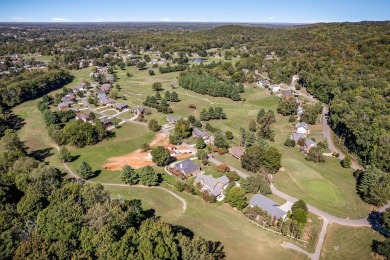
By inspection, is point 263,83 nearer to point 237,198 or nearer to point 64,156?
point 237,198

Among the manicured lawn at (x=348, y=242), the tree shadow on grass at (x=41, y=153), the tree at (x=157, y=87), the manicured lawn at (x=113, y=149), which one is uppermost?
the tree at (x=157, y=87)

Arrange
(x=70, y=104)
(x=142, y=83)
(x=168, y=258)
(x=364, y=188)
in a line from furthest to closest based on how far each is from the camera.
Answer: (x=142, y=83) → (x=70, y=104) → (x=364, y=188) → (x=168, y=258)

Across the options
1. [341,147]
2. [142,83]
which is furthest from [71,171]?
[142,83]

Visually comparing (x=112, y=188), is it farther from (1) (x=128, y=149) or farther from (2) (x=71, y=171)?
(1) (x=128, y=149)

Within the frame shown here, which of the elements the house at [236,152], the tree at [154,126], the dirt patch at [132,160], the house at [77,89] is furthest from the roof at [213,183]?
the house at [77,89]

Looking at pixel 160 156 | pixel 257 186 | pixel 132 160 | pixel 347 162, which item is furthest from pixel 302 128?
pixel 132 160

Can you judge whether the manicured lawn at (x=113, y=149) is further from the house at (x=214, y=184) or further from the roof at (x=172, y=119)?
the house at (x=214, y=184)
